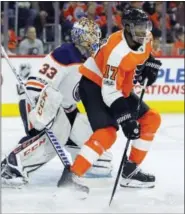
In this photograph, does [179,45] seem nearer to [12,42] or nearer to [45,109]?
[12,42]

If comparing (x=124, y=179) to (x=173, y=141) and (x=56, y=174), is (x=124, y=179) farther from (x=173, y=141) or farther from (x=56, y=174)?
(x=173, y=141)

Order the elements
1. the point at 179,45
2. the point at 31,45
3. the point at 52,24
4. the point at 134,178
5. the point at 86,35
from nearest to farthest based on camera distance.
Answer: the point at 86,35 → the point at 134,178 → the point at 31,45 → the point at 52,24 → the point at 179,45

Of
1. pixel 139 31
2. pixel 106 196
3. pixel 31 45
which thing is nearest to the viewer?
pixel 139 31

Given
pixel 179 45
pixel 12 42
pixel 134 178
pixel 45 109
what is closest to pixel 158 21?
pixel 179 45

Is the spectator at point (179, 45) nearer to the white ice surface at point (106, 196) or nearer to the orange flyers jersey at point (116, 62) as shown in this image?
the white ice surface at point (106, 196)

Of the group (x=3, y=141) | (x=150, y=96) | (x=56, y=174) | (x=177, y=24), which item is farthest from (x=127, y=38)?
(x=177, y=24)

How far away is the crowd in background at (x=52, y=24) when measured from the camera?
21.3ft

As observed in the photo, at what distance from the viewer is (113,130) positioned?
10.3 ft

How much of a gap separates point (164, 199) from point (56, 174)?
730 mm

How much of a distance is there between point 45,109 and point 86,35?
1.30 ft

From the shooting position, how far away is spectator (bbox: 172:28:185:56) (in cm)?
684

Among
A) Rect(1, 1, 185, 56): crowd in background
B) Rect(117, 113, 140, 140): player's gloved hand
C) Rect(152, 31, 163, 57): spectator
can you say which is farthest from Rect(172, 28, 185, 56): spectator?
Rect(117, 113, 140, 140): player's gloved hand

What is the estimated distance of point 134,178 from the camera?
3516 mm

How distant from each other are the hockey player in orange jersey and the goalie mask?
18 centimetres
